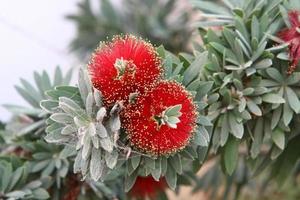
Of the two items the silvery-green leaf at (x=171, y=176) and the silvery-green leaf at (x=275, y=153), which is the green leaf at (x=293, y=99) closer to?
the silvery-green leaf at (x=275, y=153)

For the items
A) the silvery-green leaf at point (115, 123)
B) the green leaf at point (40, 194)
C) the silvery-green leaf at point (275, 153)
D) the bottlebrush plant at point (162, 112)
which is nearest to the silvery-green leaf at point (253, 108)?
the bottlebrush plant at point (162, 112)

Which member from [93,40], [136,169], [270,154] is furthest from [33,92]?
Answer: [93,40]

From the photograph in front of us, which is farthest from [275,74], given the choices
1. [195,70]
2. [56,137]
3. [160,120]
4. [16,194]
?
[16,194]

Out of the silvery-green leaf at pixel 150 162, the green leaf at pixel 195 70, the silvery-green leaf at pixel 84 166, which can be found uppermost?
the green leaf at pixel 195 70

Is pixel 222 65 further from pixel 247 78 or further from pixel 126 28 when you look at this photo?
pixel 126 28

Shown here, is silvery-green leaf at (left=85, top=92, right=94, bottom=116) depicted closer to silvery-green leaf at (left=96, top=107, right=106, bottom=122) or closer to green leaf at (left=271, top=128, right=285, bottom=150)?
silvery-green leaf at (left=96, top=107, right=106, bottom=122)

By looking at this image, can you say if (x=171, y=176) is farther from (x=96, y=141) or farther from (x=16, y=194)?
(x=16, y=194)

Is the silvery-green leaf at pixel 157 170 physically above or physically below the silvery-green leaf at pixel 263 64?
below
